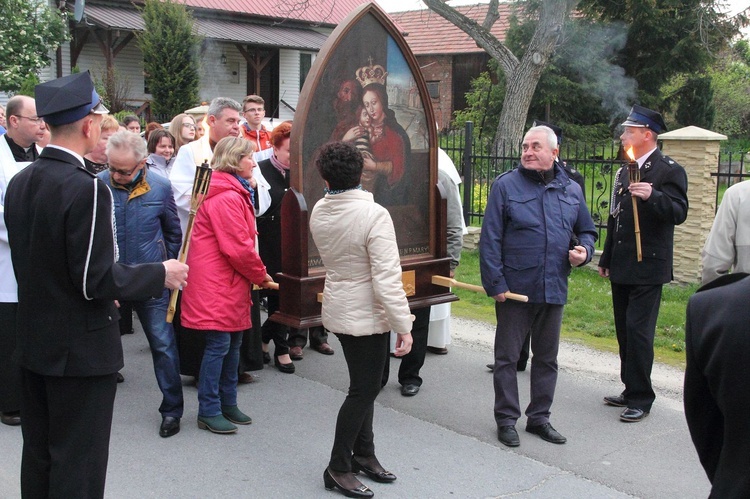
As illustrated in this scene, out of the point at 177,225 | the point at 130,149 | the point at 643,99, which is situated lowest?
the point at 177,225

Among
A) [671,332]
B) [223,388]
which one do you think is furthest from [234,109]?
[671,332]

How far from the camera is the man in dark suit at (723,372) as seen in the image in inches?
68.9

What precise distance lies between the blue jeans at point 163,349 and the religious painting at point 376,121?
107 cm

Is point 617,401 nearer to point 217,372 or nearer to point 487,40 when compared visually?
point 217,372

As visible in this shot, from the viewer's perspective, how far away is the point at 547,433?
5.02 metres

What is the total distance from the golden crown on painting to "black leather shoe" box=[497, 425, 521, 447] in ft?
7.73

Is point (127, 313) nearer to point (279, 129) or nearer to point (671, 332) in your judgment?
point (279, 129)

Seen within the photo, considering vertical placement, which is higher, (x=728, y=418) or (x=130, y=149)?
(x=130, y=149)

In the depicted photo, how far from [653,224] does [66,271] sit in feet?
12.9

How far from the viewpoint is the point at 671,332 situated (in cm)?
743

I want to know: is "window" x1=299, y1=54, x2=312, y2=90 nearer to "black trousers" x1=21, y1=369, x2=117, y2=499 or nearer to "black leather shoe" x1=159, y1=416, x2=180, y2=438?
"black leather shoe" x1=159, y1=416, x2=180, y2=438

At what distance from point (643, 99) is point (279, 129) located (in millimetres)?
20648

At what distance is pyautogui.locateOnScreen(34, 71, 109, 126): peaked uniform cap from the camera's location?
3.10 meters

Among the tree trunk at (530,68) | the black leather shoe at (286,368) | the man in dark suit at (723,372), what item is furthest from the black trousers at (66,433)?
the tree trunk at (530,68)
